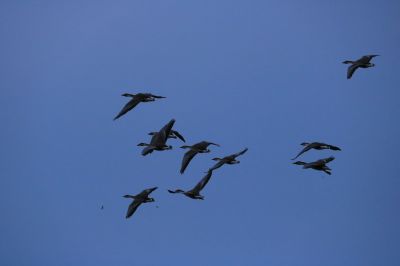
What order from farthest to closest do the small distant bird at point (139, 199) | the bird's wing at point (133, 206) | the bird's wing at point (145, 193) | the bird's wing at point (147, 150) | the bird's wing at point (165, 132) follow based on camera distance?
the bird's wing at point (145, 193) < the small distant bird at point (139, 199) < the bird's wing at point (133, 206) < the bird's wing at point (165, 132) < the bird's wing at point (147, 150)

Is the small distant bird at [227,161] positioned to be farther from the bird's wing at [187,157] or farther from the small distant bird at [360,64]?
the small distant bird at [360,64]

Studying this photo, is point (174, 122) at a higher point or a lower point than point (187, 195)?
higher

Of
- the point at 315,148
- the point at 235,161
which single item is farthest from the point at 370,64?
the point at 235,161

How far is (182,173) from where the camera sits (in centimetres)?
4100

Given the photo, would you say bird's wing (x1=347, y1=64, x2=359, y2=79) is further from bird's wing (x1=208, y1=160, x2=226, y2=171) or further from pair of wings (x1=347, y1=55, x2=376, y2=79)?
bird's wing (x1=208, y1=160, x2=226, y2=171)

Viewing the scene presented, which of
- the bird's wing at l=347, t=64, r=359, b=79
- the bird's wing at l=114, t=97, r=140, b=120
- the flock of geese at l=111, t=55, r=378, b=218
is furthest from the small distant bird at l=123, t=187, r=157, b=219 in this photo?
the bird's wing at l=347, t=64, r=359, b=79

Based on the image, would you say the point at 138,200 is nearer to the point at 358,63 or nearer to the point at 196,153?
the point at 196,153

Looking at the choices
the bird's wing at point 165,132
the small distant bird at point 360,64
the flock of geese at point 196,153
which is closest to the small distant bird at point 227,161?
the flock of geese at point 196,153

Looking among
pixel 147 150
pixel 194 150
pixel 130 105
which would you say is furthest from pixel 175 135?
pixel 147 150

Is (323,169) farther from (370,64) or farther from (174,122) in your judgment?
(174,122)

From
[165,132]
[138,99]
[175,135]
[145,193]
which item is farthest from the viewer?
[145,193]

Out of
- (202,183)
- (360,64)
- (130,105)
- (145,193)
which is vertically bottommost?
(145,193)

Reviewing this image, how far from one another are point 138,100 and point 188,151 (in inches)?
161

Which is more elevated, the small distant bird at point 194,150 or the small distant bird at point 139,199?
the small distant bird at point 194,150
